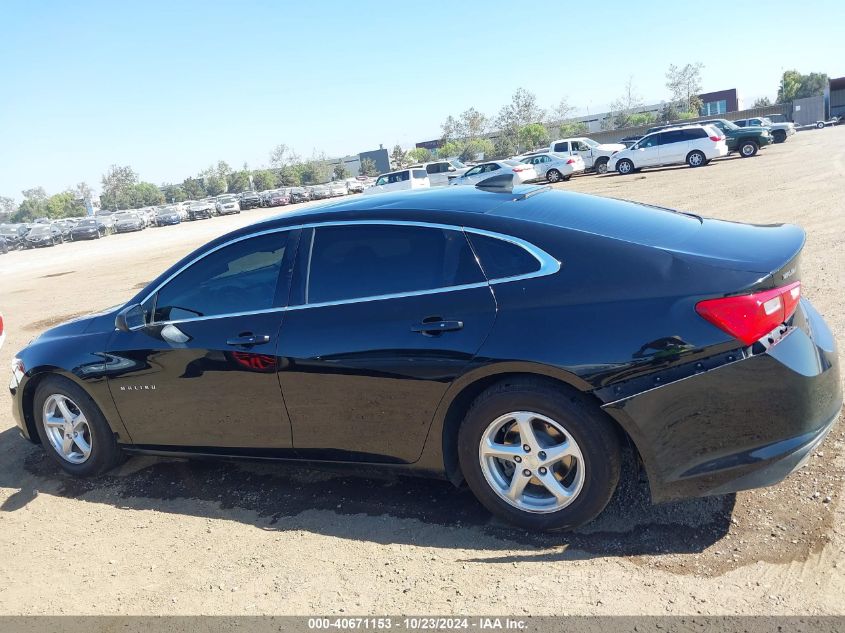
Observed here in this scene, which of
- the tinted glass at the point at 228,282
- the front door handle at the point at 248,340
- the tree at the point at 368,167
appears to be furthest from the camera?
the tree at the point at 368,167

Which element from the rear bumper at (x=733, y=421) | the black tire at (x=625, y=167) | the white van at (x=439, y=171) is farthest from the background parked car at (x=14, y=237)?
the rear bumper at (x=733, y=421)

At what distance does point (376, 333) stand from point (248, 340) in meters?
0.83

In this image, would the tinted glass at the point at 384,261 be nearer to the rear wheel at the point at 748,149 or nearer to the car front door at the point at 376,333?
the car front door at the point at 376,333

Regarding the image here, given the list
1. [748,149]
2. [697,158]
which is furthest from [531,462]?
[748,149]

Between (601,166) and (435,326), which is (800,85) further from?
(435,326)

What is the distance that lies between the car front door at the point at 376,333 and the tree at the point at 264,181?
354 feet

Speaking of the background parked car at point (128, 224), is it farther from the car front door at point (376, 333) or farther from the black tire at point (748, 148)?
the car front door at point (376, 333)

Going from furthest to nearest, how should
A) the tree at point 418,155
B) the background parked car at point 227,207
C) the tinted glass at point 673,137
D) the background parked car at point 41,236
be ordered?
1. the tree at point 418,155
2. the background parked car at point 227,207
3. the background parked car at point 41,236
4. the tinted glass at point 673,137

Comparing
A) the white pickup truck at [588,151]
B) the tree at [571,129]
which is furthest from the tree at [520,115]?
the white pickup truck at [588,151]

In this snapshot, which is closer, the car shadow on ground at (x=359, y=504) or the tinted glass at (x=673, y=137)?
the car shadow on ground at (x=359, y=504)

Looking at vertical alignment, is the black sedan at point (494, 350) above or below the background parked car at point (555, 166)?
above

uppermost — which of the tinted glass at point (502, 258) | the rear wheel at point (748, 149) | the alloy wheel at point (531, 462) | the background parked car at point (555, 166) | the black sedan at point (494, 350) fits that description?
the tinted glass at point (502, 258)

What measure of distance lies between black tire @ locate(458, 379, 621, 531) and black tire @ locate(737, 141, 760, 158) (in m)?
32.3

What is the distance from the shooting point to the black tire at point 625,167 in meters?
32.0
